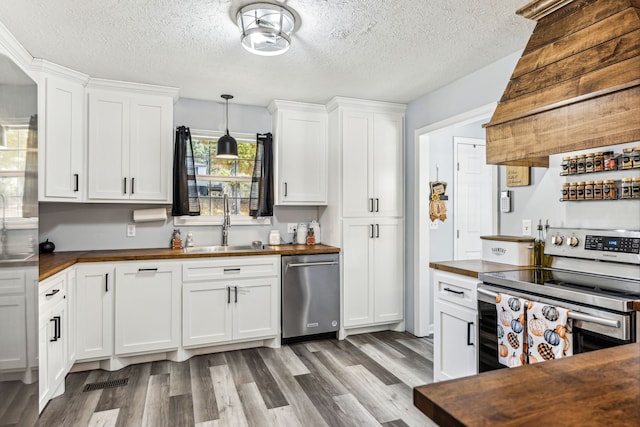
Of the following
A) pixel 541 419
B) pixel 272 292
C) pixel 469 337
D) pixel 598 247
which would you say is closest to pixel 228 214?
pixel 272 292

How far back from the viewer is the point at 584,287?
6.16ft

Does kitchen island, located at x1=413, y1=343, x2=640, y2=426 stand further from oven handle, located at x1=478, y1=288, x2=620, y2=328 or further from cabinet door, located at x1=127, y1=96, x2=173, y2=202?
cabinet door, located at x1=127, y1=96, x2=173, y2=202

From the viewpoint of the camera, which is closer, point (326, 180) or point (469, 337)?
point (469, 337)

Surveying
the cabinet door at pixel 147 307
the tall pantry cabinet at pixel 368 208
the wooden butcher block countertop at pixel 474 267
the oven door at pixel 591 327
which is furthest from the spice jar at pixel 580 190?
the cabinet door at pixel 147 307

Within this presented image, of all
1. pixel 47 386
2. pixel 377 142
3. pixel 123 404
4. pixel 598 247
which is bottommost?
pixel 123 404

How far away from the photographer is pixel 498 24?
2385 millimetres

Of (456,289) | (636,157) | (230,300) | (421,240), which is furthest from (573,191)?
(230,300)

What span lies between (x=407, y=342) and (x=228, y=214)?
7.28 ft

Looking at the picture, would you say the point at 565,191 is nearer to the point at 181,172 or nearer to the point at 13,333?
the point at 13,333

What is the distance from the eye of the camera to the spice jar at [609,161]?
212 centimetres

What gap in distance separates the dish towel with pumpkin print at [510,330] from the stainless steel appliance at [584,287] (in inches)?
2.4

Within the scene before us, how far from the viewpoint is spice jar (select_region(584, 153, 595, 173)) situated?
2232 mm

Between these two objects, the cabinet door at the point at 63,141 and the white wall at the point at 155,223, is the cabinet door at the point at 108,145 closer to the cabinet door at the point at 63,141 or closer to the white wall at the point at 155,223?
the cabinet door at the point at 63,141

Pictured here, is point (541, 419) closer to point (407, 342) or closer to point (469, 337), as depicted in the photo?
point (469, 337)
